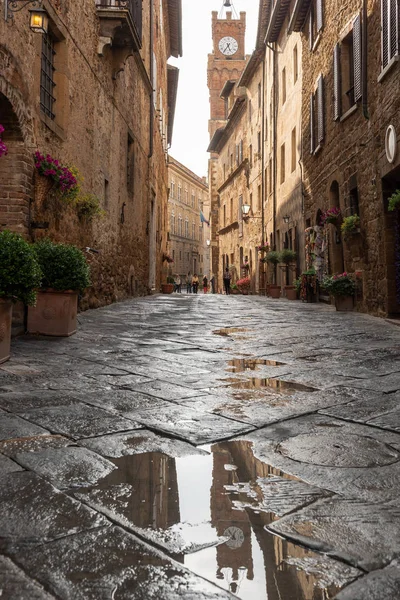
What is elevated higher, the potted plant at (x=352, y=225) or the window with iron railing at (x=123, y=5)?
the window with iron railing at (x=123, y=5)

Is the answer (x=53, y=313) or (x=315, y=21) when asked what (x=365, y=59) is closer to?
(x=315, y=21)

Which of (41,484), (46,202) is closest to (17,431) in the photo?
(41,484)

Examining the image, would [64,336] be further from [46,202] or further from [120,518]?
[120,518]

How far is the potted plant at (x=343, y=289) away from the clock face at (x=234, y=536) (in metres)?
9.38

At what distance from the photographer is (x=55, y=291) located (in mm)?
6117

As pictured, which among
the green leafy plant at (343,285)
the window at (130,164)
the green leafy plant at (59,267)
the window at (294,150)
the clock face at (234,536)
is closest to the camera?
the clock face at (234,536)

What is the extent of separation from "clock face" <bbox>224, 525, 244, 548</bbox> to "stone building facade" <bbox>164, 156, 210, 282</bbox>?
152ft

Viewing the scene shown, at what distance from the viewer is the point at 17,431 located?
2502 millimetres

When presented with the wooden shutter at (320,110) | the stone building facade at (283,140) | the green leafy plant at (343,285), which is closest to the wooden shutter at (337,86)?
the wooden shutter at (320,110)

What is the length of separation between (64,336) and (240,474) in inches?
174

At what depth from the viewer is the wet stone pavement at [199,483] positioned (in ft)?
4.39

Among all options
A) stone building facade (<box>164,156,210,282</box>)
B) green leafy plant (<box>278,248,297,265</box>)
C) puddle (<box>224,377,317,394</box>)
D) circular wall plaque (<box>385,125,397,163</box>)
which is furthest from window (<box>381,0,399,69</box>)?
stone building facade (<box>164,156,210,282</box>)

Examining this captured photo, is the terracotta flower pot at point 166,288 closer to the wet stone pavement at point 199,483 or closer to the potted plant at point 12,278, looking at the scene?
the potted plant at point 12,278

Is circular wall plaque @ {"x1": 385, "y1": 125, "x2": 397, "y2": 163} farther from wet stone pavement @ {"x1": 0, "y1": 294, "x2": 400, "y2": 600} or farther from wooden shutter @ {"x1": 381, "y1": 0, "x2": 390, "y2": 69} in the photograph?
wet stone pavement @ {"x1": 0, "y1": 294, "x2": 400, "y2": 600}
